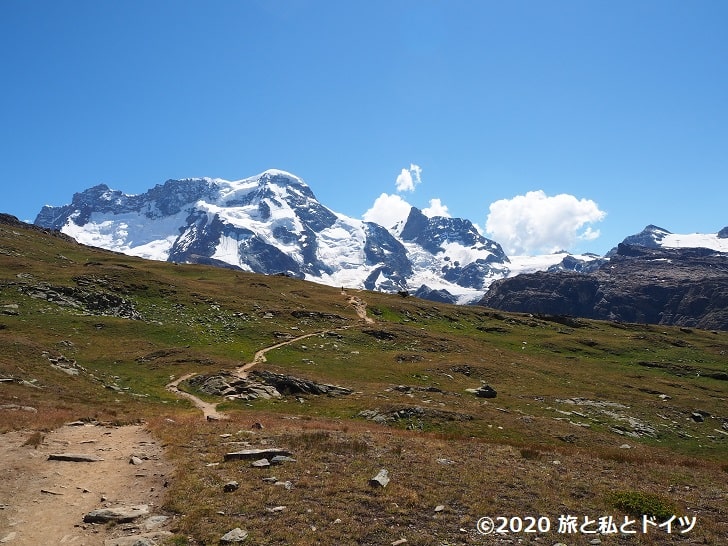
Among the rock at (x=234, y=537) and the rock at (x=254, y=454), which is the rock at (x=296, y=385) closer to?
the rock at (x=254, y=454)

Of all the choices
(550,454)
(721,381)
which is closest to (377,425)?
(550,454)

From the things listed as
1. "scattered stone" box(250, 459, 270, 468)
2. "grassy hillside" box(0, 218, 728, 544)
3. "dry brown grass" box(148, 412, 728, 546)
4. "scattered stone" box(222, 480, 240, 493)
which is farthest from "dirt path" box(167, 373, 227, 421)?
"scattered stone" box(222, 480, 240, 493)

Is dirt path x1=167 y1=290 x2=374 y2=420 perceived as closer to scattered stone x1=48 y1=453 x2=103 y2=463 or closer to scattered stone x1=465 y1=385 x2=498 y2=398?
scattered stone x1=48 y1=453 x2=103 y2=463

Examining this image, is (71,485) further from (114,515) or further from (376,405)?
(376,405)

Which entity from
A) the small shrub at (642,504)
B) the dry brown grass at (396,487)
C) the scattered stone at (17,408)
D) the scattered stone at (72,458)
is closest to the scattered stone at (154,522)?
the dry brown grass at (396,487)

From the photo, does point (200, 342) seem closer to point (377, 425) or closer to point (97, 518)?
point (377, 425)

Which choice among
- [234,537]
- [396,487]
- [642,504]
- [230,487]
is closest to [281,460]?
[230,487]

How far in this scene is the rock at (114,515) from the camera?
14.9 metres

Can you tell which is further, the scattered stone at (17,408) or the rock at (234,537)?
the scattered stone at (17,408)

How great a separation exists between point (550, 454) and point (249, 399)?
27.2 m

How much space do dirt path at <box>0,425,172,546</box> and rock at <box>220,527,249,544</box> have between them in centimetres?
238

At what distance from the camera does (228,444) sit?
2409 cm

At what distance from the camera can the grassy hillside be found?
16.7 metres

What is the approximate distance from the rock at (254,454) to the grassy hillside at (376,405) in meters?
0.46
